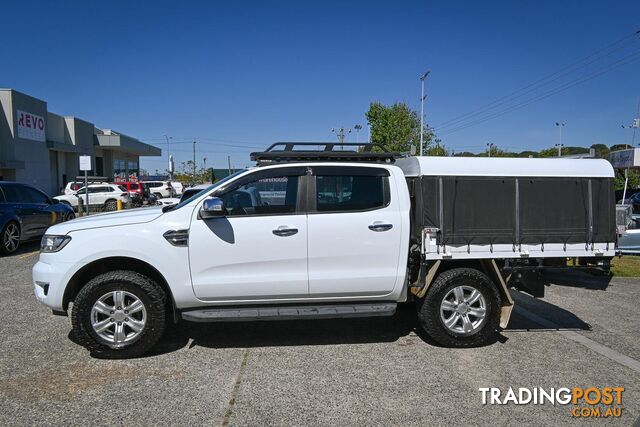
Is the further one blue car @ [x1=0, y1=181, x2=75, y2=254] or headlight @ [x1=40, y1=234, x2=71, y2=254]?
blue car @ [x1=0, y1=181, x2=75, y2=254]

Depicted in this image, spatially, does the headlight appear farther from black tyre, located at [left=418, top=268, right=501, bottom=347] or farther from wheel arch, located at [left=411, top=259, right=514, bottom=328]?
black tyre, located at [left=418, top=268, right=501, bottom=347]

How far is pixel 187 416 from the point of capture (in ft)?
→ 11.5

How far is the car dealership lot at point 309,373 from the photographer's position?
140 inches

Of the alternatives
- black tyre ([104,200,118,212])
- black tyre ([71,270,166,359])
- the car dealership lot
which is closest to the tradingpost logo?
the car dealership lot

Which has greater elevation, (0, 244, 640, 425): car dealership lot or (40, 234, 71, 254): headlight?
(40, 234, 71, 254): headlight

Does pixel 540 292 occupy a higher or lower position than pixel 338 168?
lower

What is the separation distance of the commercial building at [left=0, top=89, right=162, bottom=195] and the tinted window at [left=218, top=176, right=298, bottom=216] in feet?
89.2

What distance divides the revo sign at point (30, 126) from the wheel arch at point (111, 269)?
28.4 metres

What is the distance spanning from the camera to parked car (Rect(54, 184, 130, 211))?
1016 inches

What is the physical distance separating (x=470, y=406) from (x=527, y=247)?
1932mm

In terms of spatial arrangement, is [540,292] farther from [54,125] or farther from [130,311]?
[54,125]

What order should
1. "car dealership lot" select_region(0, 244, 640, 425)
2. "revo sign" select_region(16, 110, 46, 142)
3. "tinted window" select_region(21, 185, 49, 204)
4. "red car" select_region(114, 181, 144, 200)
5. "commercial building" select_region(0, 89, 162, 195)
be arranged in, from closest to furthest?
"car dealership lot" select_region(0, 244, 640, 425)
"tinted window" select_region(21, 185, 49, 204)
"commercial building" select_region(0, 89, 162, 195)
"red car" select_region(114, 181, 144, 200)
"revo sign" select_region(16, 110, 46, 142)

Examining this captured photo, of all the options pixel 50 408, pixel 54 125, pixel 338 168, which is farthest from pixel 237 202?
pixel 54 125

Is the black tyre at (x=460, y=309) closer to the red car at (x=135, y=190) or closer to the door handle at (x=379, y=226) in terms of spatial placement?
the door handle at (x=379, y=226)
